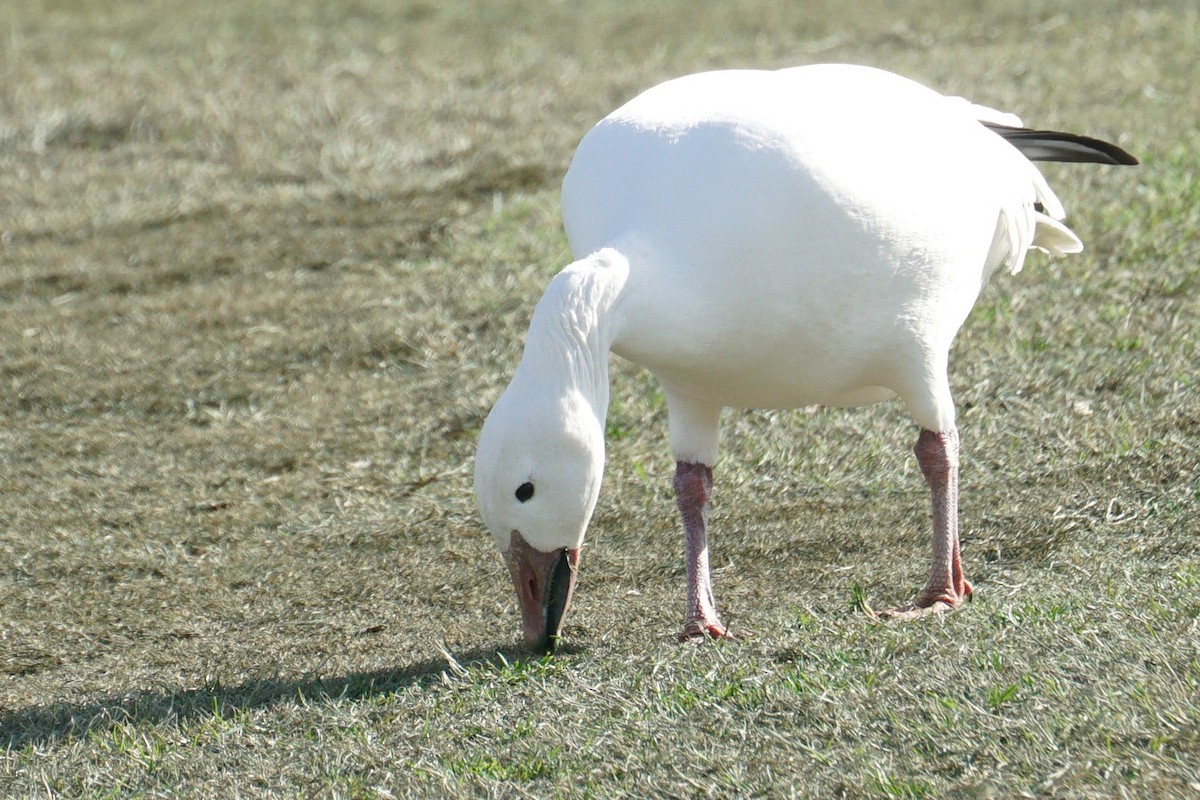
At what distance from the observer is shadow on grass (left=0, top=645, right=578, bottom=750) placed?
428 cm

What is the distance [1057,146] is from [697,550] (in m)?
1.95

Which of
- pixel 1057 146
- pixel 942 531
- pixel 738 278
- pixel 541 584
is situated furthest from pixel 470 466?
pixel 1057 146

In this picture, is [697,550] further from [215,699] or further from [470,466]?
[470,466]

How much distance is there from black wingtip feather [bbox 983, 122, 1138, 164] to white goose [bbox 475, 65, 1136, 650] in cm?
74

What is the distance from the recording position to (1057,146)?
5.53 m

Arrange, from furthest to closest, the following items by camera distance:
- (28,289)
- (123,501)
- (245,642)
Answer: (28,289) → (123,501) → (245,642)

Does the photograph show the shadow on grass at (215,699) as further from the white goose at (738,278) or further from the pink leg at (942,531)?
the pink leg at (942,531)

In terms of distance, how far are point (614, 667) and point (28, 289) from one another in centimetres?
501

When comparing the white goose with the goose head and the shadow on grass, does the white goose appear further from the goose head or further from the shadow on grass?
the shadow on grass

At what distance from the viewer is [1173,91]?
9141 mm

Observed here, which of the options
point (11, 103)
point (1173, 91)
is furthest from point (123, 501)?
point (1173, 91)

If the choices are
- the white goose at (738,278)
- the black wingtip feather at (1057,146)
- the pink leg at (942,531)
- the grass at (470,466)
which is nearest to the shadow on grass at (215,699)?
the grass at (470,466)

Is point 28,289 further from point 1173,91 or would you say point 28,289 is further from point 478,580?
point 1173,91

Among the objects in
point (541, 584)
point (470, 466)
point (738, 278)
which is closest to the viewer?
point (738, 278)
